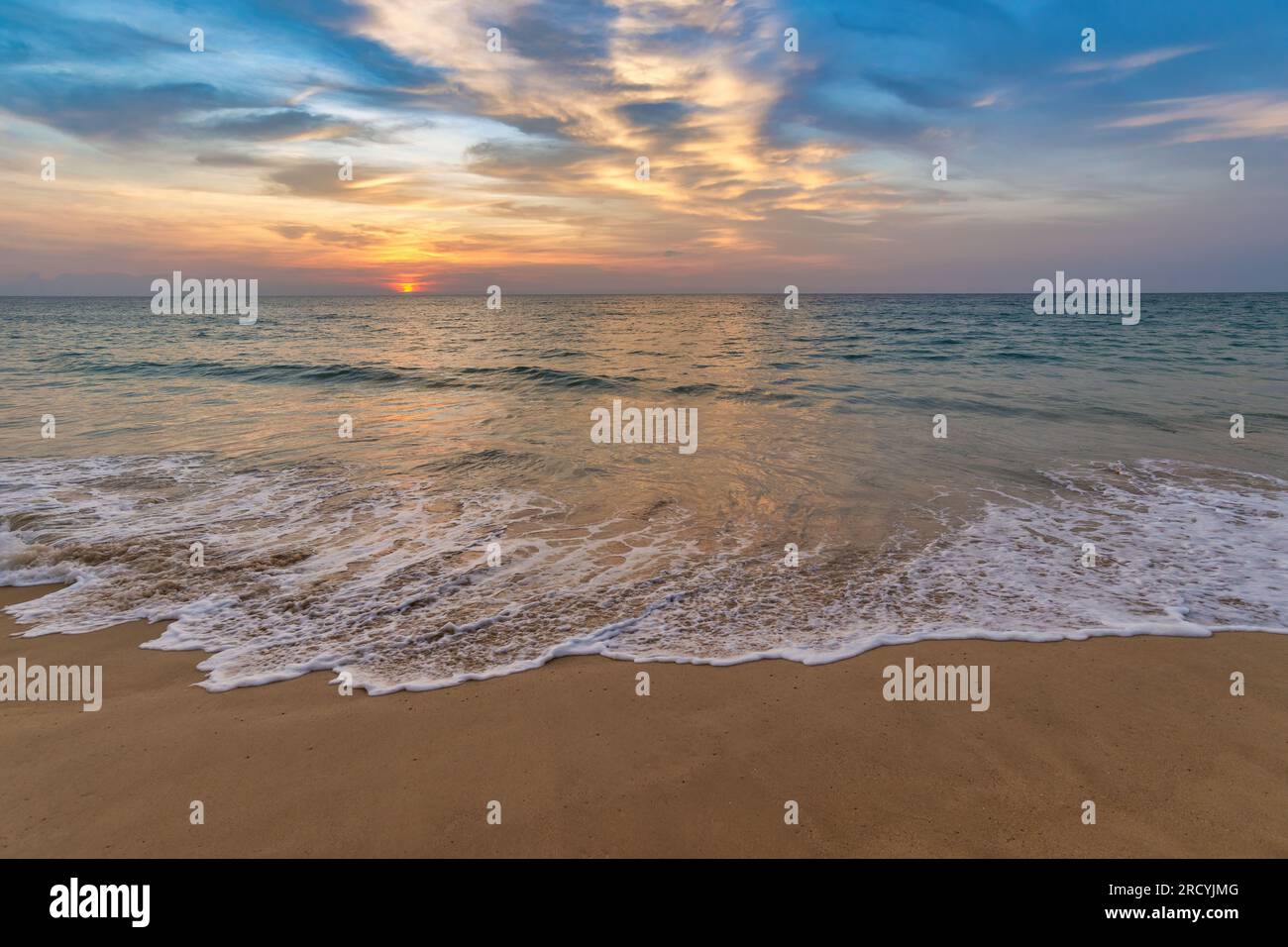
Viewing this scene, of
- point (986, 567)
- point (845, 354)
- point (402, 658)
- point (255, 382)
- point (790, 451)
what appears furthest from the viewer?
point (845, 354)

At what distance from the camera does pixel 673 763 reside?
4004 millimetres

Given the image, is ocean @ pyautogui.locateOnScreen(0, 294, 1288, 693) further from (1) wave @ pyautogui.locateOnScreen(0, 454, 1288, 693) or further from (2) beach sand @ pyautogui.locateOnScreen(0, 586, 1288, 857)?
(2) beach sand @ pyautogui.locateOnScreen(0, 586, 1288, 857)

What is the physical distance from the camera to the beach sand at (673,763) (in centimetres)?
345

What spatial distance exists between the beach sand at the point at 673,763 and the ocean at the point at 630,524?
48cm

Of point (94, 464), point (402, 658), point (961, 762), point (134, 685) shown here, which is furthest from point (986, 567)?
point (94, 464)

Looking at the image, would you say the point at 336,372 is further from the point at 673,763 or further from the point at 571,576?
the point at 673,763

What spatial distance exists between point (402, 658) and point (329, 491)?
5.56m

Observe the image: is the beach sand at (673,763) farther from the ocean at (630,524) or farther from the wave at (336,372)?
the wave at (336,372)

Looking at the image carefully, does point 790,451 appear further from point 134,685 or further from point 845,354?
point 845,354

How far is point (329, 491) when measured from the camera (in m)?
9.86

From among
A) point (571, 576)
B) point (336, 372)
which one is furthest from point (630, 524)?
point (336, 372)

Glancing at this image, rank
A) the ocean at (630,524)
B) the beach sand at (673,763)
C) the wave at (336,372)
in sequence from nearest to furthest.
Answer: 1. the beach sand at (673,763)
2. the ocean at (630,524)
3. the wave at (336,372)

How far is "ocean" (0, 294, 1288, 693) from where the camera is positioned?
5.77m

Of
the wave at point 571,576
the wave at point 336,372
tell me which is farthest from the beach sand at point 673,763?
the wave at point 336,372
